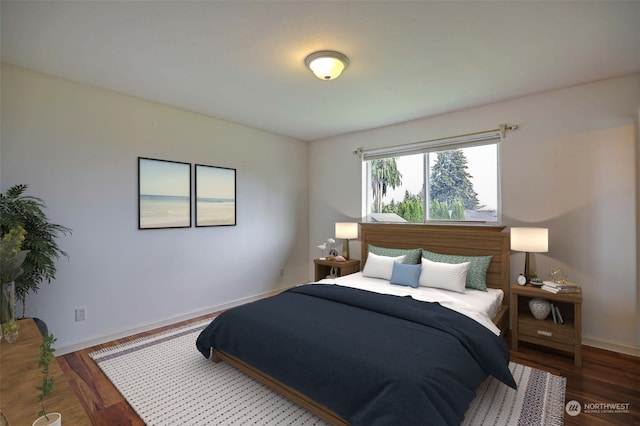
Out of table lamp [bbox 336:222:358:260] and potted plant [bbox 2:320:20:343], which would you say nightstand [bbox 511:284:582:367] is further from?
potted plant [bbox 2:320:20:343]

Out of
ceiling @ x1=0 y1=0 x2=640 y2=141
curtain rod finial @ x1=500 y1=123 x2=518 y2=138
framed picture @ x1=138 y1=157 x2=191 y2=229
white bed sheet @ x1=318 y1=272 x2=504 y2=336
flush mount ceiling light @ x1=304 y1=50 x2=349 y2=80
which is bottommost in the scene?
white bed sheet @ x1=318 y1=272 x2=504 y2=336

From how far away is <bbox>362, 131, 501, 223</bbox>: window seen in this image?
3.51 meters

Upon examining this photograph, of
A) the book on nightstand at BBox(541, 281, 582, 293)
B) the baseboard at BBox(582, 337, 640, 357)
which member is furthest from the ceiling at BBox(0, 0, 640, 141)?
the baseboard at BBox(582, 337, 640, 357)

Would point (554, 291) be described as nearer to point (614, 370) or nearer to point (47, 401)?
point (614, 370)

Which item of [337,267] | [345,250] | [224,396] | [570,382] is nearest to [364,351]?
[224,396]

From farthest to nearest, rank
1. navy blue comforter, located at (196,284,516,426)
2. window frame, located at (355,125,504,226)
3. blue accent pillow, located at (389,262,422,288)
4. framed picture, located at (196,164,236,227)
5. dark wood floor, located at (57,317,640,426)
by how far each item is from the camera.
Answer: framed picture, located at (196,164,236,227), window frame, located at (355,125,504,226), blue accent pillow, located at (389,262,422,288), dark wood floor, located at (57,317,640,426), navy blue comforter, located at (196,284,516,426)

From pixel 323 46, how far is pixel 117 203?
2524mm

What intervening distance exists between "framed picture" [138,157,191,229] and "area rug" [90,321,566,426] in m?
1.36

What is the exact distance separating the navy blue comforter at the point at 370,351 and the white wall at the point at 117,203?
117cm

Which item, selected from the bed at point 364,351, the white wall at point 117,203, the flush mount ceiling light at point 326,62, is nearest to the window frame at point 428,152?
the bed at point 364,351

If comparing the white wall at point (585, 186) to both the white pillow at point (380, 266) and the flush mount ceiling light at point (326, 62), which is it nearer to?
the white pillow at point (380, 266)

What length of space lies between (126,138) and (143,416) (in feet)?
8.37

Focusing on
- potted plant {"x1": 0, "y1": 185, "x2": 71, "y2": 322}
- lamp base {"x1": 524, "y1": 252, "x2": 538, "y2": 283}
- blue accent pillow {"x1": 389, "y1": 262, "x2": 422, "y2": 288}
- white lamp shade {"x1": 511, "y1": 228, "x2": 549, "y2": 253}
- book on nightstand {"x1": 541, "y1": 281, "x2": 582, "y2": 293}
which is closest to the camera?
potted plant {"x1": 0, "y1": 185, "x2": 71, "y2": 322}

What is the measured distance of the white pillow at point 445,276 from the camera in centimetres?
300
